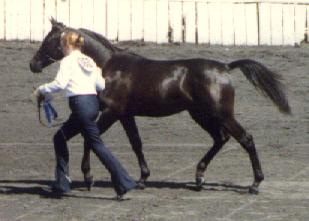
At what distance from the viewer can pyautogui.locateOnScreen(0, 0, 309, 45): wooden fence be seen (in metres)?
26.7

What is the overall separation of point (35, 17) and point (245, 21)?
15.2 feet

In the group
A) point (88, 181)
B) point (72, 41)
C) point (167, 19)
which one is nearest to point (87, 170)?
point (88, 181)

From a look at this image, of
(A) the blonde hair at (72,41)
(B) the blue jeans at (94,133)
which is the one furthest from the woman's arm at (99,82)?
(A) the blonde hair at (72,41)

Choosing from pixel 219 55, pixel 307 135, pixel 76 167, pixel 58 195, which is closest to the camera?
pixel 58 195

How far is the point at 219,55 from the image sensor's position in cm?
2636

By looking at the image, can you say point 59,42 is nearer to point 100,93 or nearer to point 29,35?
point 100,93

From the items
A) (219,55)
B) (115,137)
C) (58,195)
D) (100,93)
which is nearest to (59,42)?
(100,93)

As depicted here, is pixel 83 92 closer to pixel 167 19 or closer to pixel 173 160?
pixel 173 160

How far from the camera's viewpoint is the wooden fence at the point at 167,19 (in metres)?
26.7

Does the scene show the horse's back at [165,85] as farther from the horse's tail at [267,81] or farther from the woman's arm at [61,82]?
the woman's arm at [61,82]

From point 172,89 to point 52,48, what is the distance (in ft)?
5.47

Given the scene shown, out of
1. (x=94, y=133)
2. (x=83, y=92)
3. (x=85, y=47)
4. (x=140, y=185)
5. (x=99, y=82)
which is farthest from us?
(x=85, y=47)

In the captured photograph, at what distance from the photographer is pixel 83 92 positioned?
560 inches

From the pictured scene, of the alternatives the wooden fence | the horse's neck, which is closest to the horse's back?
the horse's neck
